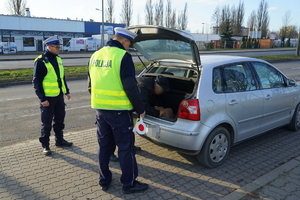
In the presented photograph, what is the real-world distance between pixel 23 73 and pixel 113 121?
12386 mm

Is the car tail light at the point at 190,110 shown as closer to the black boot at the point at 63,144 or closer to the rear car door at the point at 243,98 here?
the rear car door at the point at 243,98

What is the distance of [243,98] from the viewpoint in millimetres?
4254

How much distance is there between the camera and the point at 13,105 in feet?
25.9

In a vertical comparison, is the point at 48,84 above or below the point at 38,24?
below

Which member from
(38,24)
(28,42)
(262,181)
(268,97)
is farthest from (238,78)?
(38,24)

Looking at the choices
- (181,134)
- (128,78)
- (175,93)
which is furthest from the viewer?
(175,93)

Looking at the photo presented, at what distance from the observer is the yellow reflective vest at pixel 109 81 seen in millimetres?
3018

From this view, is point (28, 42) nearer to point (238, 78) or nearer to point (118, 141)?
point (238, 78)

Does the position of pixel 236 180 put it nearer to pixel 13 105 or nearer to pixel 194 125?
pixel 194 125

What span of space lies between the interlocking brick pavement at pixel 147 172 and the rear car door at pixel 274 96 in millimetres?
495

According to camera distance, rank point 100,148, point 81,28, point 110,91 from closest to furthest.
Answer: point 110,91 < point 100,148 < point 81,28

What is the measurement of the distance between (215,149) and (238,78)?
1.28m

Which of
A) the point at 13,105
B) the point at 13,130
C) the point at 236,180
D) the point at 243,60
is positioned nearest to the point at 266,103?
the point at 243,60

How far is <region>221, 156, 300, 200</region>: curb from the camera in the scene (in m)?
3.28
